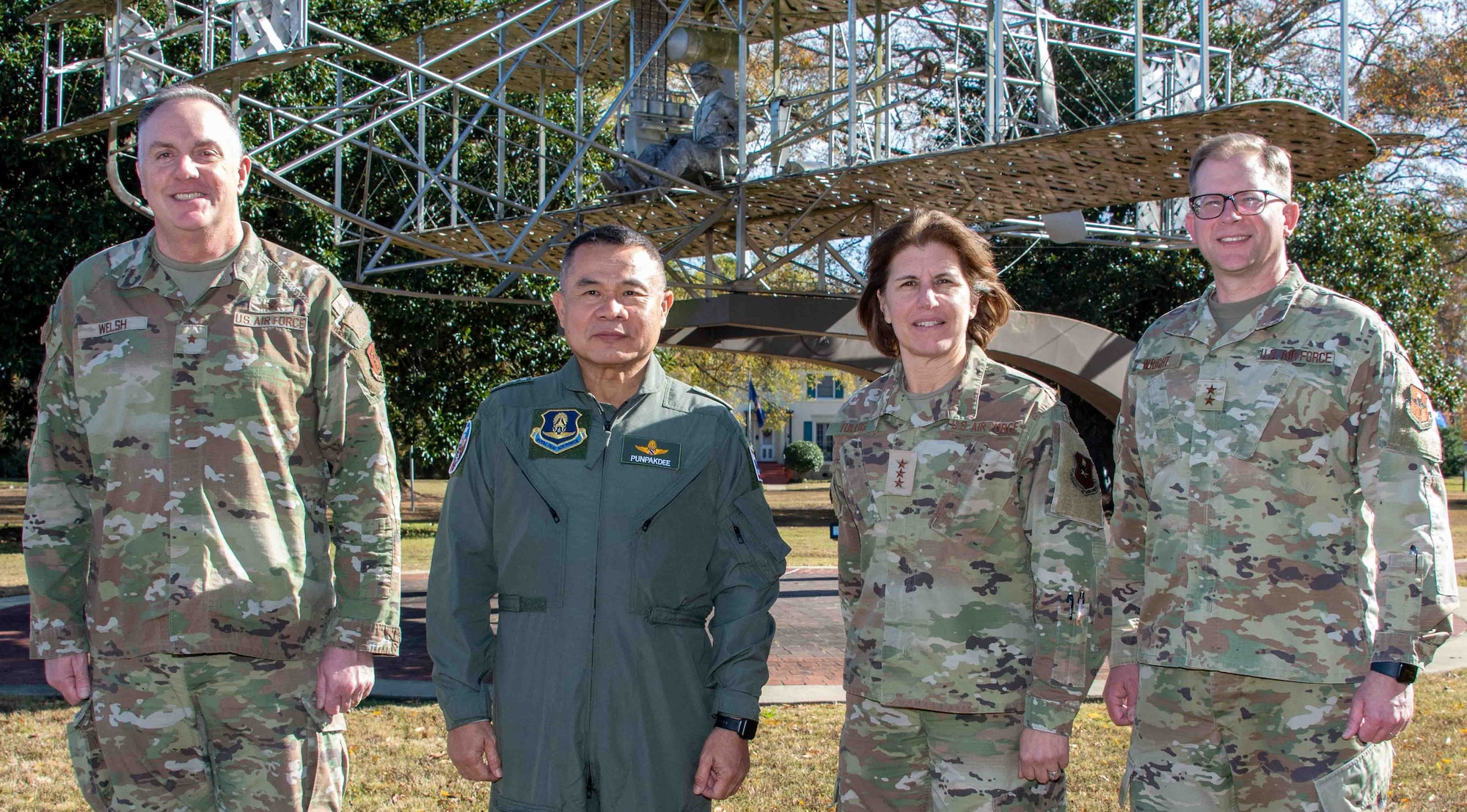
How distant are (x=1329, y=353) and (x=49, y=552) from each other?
341 centimetres

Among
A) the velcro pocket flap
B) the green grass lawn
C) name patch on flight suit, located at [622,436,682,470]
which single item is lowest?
the green grass lawn

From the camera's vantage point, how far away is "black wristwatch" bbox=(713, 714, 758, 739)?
125 inches

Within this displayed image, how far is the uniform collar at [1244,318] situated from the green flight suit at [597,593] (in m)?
1.32

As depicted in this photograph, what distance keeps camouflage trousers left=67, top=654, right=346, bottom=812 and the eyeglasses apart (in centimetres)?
276

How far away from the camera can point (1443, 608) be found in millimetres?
2990

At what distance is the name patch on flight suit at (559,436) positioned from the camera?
10.7ft

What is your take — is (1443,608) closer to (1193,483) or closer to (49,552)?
(1193,483)

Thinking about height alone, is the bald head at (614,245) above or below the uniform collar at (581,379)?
above

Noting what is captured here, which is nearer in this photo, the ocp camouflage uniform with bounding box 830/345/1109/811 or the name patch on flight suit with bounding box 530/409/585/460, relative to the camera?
the ocp camouflage uniform with bounding box 830/345/1109/811


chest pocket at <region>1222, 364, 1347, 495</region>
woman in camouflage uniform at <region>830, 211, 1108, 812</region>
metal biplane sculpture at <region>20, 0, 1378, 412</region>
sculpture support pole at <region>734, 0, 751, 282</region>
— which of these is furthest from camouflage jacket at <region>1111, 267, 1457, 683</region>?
sculpture support pole at <region>734, 0, 751, 282</region>

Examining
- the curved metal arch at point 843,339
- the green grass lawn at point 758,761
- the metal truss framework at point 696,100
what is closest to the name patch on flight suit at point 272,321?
the green grass lawn at point 758,761

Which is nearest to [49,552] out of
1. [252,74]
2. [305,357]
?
[305,357]

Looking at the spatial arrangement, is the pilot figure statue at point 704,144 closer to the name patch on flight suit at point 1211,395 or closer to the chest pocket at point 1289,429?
the name patch on flight suit at point 1211,395

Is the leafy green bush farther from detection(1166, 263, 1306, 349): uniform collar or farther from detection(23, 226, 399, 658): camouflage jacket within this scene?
detection(23, 226, 399, 658): camouflage jacket
